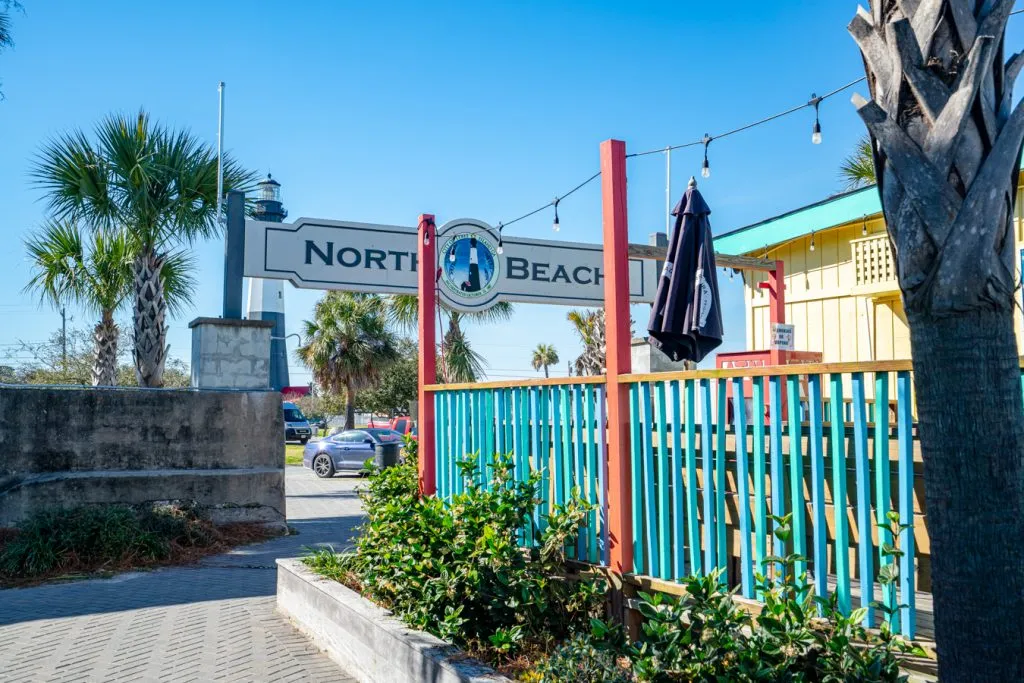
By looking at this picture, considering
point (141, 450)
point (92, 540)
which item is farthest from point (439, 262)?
point (92, 540)

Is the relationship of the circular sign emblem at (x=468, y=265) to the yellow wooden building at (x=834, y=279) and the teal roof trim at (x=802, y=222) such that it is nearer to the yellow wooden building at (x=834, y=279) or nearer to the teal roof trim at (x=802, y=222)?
the teal roof trim at (x=802, y=222)

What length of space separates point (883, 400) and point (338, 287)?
9.45 metres

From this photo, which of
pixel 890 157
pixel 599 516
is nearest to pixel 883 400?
pixel 890 157

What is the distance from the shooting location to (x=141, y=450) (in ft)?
34.3

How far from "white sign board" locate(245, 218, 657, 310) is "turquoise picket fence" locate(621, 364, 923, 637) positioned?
689 cm

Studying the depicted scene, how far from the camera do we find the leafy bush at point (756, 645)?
3248 millimetres

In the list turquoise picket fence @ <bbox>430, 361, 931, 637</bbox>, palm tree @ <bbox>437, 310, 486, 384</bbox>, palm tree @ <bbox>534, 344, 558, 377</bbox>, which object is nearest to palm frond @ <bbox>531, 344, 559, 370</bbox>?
palm tree @ <bbox>534, 344, 558, 377</bbox>

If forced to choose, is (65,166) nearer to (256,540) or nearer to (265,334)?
(265,334)

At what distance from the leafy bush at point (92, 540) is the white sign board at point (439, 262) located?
3312 millimetres

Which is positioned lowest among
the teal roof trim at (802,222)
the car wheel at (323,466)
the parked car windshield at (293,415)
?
the car wheel at (323,466)

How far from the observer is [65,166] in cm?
1191


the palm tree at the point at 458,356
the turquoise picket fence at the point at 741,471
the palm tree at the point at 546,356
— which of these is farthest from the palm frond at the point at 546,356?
the turquoise picket fence at the point at 741,471

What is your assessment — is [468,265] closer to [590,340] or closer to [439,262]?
[439,262]

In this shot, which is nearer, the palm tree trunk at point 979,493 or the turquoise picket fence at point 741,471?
the palm tree trunk at point 979,493
